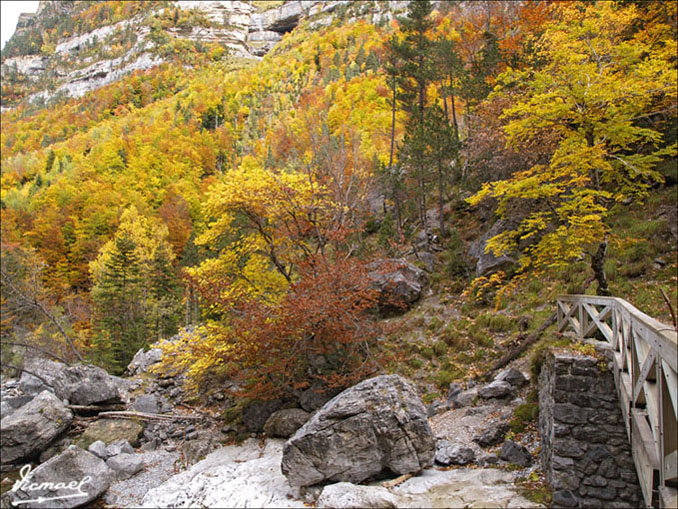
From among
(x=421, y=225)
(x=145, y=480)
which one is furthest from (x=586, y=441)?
(x=421, y=225)

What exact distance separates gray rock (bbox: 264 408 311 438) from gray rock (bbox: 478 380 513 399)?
4678 millimetres

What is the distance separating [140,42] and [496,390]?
528 ft

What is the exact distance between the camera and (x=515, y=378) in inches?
350

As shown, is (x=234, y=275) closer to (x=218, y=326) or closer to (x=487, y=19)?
(x=218, y=326)

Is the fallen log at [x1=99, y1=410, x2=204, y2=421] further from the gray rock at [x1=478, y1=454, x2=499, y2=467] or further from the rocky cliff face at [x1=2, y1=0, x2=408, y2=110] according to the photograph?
the rocky cliff face at [x1=2, y1=0, x2=408, y2=110]

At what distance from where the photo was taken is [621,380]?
525cm

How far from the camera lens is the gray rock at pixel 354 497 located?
589 cm

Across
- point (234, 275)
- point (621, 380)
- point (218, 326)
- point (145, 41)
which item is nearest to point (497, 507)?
point (621, 380)

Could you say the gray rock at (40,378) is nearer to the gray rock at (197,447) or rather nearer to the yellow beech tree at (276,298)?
the yellow beech tree at (276,298)

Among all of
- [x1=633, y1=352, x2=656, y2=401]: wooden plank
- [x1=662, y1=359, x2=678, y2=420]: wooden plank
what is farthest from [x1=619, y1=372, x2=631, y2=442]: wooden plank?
[x1=662, y1=359, x2=678, y2=420]: wooden plank

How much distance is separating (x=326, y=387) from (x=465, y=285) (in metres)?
7.55

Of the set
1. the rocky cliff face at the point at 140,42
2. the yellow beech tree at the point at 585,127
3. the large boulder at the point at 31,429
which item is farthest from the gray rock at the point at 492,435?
the rocky cliff face at the point at 140,42

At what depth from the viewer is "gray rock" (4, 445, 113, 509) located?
786 centimetres

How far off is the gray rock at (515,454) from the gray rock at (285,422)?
17.5 feet
